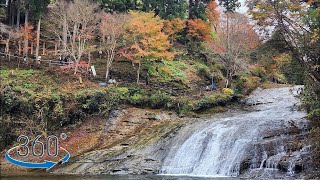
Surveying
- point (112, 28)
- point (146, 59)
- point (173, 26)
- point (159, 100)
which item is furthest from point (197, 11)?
point (159, 100)

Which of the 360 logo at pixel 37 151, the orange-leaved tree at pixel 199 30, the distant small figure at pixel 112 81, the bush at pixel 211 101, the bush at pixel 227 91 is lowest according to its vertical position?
the 360 logo at pixel 37 151

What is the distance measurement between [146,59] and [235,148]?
17.0 metres

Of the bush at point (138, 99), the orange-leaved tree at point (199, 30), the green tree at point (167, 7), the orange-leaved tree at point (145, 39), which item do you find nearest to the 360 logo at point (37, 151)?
the bush at point (138, 99)

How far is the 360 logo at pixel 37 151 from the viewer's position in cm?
2202

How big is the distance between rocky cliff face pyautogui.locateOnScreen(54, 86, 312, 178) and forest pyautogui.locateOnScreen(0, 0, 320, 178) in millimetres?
1673

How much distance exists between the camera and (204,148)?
20.8m

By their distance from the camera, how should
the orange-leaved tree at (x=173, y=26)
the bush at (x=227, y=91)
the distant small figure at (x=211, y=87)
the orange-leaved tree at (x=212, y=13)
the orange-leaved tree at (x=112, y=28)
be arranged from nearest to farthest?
the orange-leaved tree at (x=112, y=28) < the bush at (x=227, y=91) < the distant small figure at (x=211, y=87) < the orange-leaved tree at (x=173, y=26) < the orange-leaved tree at (x=212, y=13)

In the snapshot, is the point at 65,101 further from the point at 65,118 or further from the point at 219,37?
the point at 219,37

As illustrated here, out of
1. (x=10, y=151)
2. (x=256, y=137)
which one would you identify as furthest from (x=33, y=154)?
(x=256, y=137)

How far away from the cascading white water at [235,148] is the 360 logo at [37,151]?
6911mm

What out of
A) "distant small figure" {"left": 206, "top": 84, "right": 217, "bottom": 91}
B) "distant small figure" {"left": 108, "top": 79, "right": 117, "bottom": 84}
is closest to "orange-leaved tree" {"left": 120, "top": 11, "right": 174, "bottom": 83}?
"distant small figure" {"left": 108, "top": 79, "right": 117, "bottom": 84}

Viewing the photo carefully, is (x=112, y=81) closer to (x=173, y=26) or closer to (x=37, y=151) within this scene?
(x=37, y=151)

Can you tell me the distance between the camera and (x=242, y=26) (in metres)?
37.6

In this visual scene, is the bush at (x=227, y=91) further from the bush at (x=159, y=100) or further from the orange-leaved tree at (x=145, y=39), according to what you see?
the bush at (x=159, y=100)
